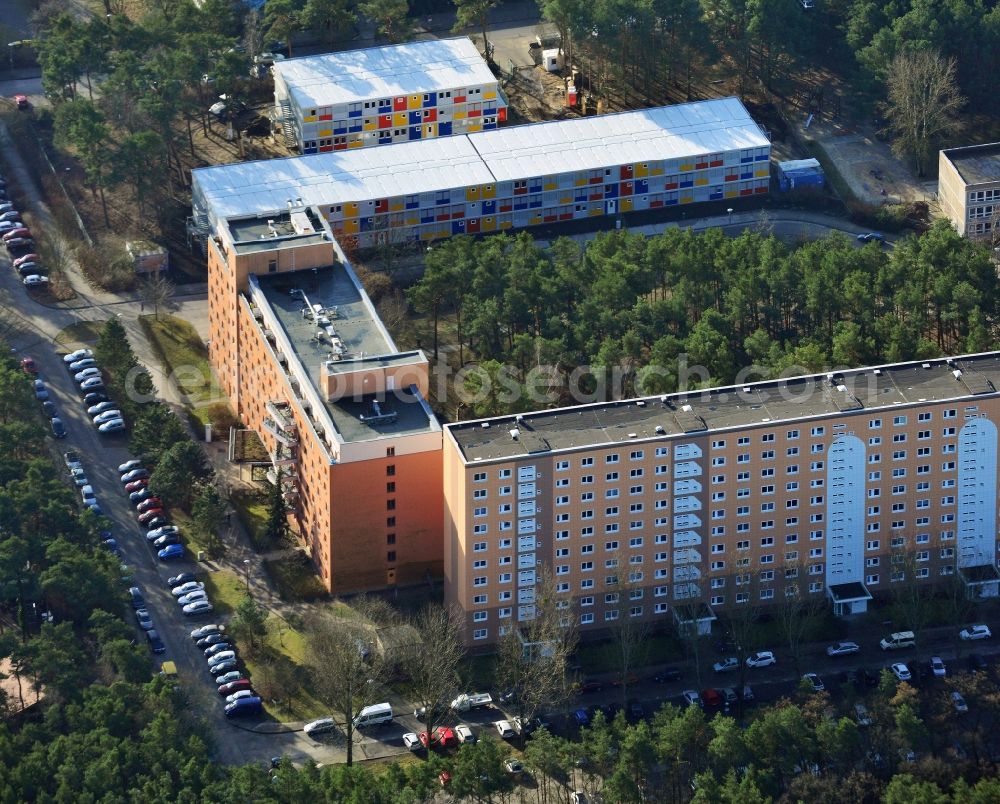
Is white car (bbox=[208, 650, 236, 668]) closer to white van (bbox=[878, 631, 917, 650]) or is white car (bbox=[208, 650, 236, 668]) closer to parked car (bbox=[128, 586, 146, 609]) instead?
parked car (bbox=[128, 586, 146, 609])

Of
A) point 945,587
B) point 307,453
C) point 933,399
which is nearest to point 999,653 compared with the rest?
point 945,587

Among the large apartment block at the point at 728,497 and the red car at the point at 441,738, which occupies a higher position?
the large apartment block at the point at 728,497

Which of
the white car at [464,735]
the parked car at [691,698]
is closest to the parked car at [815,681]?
the parked car at [691,698]

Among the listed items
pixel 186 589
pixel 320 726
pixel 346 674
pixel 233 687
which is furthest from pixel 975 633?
pixel 186 589

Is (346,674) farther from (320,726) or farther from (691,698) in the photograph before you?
(691,698)

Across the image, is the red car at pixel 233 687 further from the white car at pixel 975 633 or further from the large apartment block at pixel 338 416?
the white car at pixel 975 633
